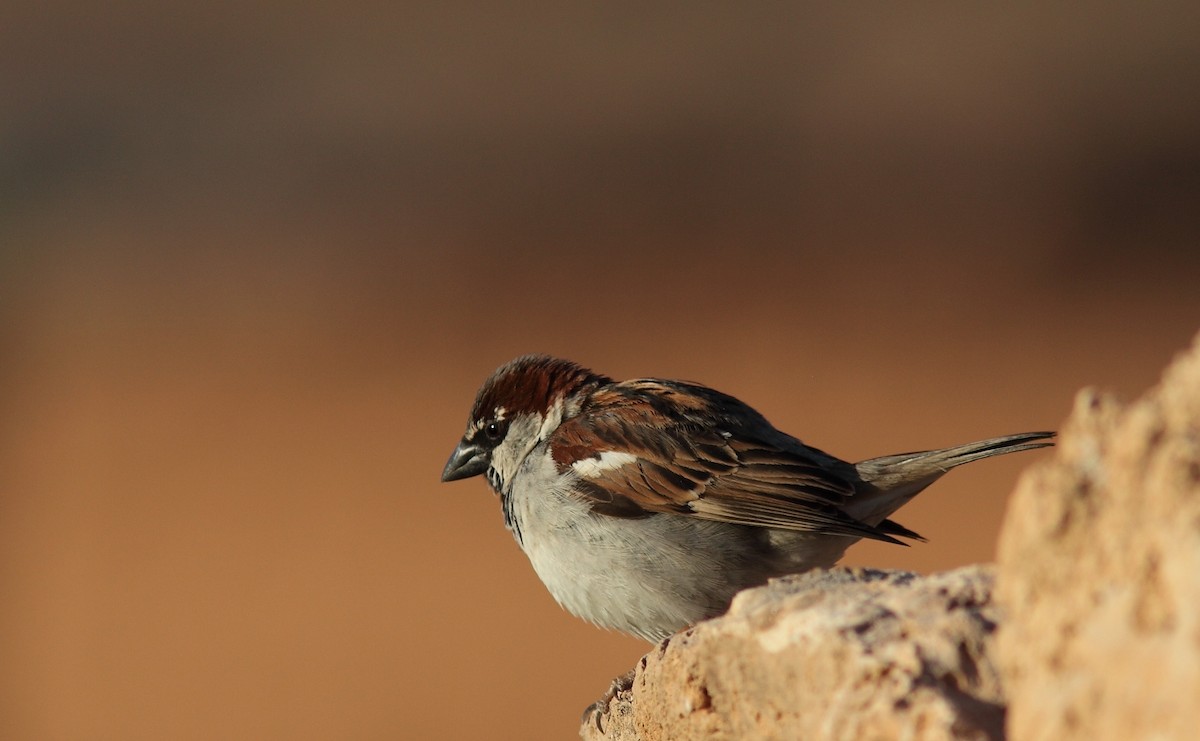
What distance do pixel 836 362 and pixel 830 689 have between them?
856cm

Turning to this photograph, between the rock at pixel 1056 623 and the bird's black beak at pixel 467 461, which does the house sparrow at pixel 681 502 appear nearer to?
the bird's black beak at pixel 467 461

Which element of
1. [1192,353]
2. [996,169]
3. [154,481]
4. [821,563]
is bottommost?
[1192,353]

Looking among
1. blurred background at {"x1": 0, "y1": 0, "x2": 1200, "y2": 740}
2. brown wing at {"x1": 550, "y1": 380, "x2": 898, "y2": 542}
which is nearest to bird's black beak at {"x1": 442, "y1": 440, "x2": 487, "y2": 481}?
brown wing at {"x1": 550, "y1": 380, "x2": 898, "y2": 542}

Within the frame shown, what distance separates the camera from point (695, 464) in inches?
160

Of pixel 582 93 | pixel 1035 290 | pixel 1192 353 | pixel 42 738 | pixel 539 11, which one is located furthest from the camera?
pixel 539 11

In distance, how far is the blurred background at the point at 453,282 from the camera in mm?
8969

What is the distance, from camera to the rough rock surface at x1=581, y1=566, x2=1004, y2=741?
1.70 meters

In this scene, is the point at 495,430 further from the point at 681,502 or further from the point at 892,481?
the point at 892,481

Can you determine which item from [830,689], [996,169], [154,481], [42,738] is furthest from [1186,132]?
[830,689]

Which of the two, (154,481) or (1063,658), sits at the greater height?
(154,481)

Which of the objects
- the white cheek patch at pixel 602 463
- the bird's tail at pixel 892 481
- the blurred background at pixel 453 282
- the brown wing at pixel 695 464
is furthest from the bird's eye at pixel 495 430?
the blurred background at pixel 453 282

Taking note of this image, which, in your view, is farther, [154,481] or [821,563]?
[154,481]

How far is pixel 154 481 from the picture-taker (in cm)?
1037

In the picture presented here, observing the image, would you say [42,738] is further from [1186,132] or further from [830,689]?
[1186,132]
